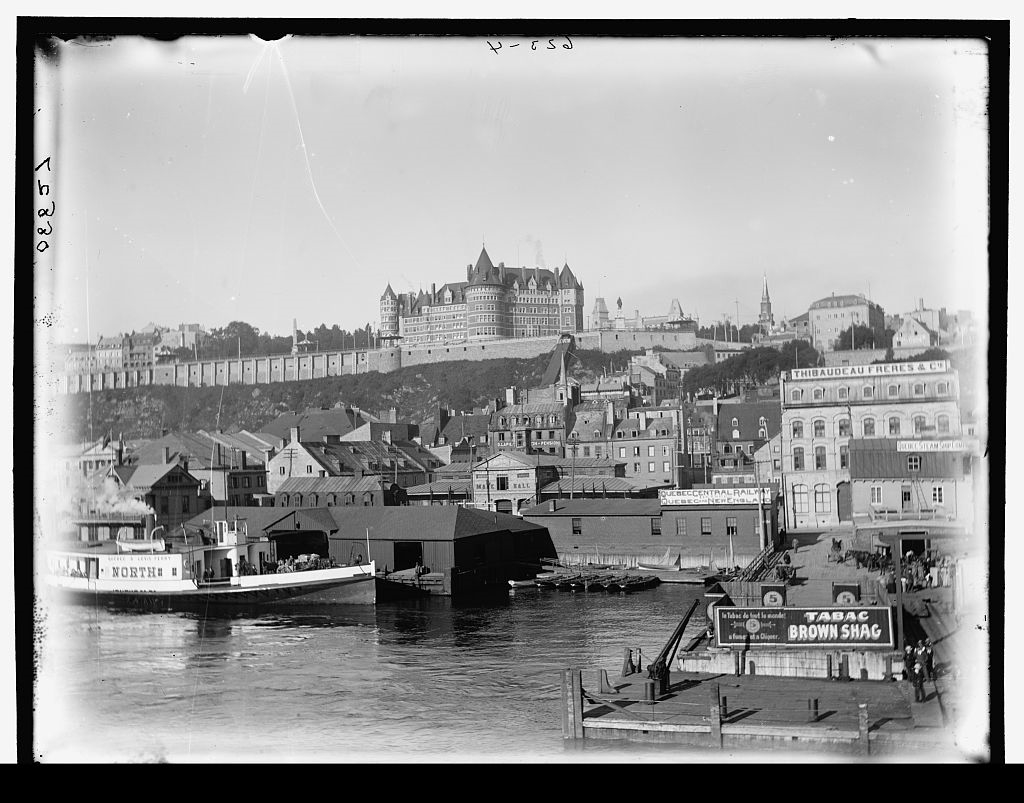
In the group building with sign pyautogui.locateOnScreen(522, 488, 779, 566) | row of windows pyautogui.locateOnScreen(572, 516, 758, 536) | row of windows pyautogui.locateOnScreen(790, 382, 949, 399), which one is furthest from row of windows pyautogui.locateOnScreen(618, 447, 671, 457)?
row of windows pyautogui.locateOnScreen(790, 382, 949, 399)

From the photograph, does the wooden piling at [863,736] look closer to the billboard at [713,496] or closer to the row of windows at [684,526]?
the billboard at [713,496]

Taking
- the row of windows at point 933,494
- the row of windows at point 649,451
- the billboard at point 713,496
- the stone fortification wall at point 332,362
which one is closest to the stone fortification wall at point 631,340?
the stone fortification wall at point 332,362

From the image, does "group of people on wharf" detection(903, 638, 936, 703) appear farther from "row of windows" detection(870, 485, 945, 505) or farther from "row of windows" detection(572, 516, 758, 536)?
"row of windows" detection(572, 516, 758, 536)

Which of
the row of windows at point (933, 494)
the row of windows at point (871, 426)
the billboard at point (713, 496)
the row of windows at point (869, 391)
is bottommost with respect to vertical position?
the billboard at point (713, 496)

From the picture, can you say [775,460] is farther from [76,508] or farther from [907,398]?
[76,508]

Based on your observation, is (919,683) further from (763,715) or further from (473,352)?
(473,352)
